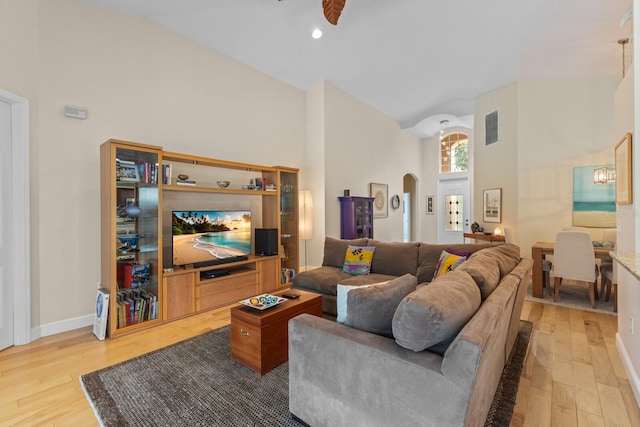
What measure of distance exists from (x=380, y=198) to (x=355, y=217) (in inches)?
59.9

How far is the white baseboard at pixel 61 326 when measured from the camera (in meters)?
2.86

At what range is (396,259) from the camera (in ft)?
12.0

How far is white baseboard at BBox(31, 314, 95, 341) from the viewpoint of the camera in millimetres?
2861

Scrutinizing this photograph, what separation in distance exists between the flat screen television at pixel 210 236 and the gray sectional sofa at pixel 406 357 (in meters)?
2.36

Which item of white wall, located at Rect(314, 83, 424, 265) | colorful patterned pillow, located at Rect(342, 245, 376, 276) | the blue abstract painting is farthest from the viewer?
white wall, located at Rect(314, 83, 424, 265)

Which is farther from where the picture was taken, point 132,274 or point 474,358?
point 132,274

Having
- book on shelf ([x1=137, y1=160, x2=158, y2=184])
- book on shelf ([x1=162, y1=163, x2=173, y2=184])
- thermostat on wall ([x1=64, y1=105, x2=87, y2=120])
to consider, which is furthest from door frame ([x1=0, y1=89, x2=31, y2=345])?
book on shelf ([x1=162, y1=163, x2=173, y2=184])

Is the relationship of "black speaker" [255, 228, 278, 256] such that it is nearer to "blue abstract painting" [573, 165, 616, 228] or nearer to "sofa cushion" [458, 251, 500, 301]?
"sofa cushion" [458, 251, 500, 301]

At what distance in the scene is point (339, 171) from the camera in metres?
5.68

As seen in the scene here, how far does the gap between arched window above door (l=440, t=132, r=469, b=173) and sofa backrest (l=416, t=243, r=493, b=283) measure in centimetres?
577

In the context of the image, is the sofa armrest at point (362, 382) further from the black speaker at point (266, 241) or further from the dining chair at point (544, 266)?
the dining chair at point (544, 266)

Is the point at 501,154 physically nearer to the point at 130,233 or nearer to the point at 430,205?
the point at 430,205

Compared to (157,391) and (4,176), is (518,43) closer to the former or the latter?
(157,391)

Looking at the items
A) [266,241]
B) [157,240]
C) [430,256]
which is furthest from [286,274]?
[430,256]
